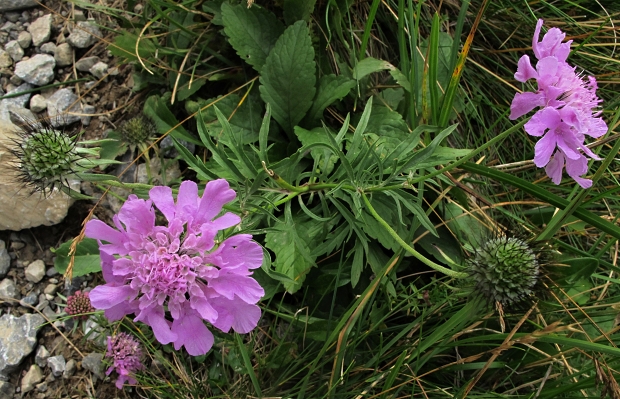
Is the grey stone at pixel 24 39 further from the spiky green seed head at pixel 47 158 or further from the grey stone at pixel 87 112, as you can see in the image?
the spiky green seed head at pixel 47 158

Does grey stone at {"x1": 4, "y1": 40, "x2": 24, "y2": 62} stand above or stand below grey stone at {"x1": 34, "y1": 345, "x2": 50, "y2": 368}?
above

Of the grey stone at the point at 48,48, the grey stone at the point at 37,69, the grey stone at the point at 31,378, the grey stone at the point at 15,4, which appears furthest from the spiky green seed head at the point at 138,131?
the grey stone at the point at 31,378

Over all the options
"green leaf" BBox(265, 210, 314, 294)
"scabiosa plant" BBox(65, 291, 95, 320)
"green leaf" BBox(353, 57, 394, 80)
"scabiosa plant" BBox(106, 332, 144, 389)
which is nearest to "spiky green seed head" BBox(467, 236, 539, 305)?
"green leaf" BBox(265, 210, 314, 294)

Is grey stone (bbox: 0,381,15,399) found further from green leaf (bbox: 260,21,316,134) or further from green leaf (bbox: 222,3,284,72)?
green leaf (bbox: 222,3,284,72)

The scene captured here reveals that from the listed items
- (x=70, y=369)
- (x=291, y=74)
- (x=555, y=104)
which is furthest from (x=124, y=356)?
(x=555, y=104)

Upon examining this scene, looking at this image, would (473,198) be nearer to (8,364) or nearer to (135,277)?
(135,277)

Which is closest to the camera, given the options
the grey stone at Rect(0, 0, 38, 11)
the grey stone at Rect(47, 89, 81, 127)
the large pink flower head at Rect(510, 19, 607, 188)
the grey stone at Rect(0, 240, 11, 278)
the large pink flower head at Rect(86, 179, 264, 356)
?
the large pink flower head at Rect(86, 179, 264, 356)

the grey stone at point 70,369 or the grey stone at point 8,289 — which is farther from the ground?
the grey stone at point 8,289
